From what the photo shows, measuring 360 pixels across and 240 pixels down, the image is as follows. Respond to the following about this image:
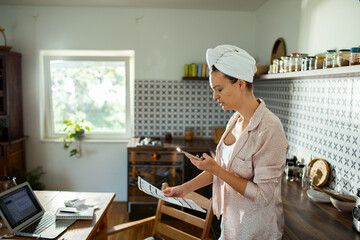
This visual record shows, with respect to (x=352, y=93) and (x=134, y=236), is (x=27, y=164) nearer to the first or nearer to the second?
(x=134, y=236)

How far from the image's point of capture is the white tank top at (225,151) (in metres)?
1.42

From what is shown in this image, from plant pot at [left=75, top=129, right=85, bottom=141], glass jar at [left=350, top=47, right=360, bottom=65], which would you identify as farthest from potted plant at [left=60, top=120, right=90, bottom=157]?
glass jar at [left=350, top=47, right=360, bottom=65]

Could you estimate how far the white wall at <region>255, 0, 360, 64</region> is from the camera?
1953 mm

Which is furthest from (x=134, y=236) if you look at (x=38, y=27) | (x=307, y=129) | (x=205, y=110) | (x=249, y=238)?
(x=38, y=27)

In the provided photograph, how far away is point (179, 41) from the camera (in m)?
4.05

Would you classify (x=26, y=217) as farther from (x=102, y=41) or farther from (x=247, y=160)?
(x=102, y=41)

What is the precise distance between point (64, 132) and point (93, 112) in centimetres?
48

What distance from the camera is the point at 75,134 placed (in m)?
4.05

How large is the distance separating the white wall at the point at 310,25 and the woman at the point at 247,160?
0.98 meters

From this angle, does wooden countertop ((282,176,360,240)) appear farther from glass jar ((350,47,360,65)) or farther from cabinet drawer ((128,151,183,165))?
cabinet drawer ((128,151,183,165))

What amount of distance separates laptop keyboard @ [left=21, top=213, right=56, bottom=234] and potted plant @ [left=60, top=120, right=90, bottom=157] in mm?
2223

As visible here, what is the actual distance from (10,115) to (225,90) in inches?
126


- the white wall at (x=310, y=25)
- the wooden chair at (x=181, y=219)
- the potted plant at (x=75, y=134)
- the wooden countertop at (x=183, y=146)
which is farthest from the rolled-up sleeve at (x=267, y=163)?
the potted plant at (x=75, y=134)

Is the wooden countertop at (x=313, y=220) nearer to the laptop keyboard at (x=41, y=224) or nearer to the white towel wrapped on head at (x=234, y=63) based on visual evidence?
the white towel wrapped on head at (x=234, y=63)
